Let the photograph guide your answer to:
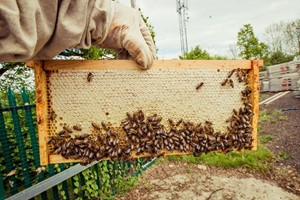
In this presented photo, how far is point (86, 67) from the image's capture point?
2.19m

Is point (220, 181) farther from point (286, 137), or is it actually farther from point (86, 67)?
point (86, 67)

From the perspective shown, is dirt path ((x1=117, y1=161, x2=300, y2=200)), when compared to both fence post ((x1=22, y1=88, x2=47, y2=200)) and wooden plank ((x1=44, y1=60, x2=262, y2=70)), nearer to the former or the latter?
fence post ((x1=22, y1=88, x2=47, y2=200))

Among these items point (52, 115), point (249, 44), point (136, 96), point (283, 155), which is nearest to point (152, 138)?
point (136, 96)

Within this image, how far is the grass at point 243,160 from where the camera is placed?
20.8 ft

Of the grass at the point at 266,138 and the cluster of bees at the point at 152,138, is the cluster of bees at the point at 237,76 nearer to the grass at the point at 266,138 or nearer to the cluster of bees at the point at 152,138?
the cluster of bees at the point at 152,138

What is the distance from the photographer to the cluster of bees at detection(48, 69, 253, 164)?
2.17 metres

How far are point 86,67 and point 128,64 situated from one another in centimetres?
38

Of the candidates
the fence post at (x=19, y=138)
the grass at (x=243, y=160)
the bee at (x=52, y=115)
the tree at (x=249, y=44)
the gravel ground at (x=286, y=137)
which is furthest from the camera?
the tree at (x=249, y=44)

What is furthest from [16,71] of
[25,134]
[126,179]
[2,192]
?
[2,192]

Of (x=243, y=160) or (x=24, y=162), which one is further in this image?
(x=243, y=160)

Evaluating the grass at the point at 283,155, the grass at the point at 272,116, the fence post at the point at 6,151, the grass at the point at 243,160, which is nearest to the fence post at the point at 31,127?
the fence post at the point at 6,151

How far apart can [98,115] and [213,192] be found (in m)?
3.96

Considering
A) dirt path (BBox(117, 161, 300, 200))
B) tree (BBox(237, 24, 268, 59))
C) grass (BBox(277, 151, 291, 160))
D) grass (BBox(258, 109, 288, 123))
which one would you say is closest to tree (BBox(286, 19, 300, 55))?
tree (BBox(237, 24, 268, 59))

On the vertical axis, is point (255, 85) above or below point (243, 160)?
above
